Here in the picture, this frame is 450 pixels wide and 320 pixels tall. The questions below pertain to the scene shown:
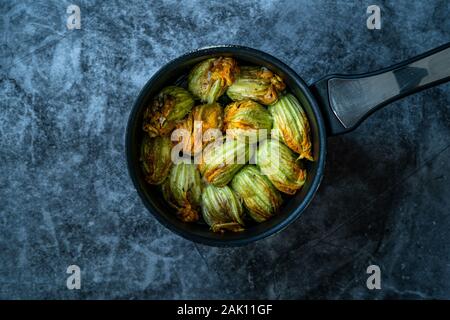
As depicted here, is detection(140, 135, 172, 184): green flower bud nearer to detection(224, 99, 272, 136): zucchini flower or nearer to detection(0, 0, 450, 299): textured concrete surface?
detection(224, 99, 272, 136): zucchini flower

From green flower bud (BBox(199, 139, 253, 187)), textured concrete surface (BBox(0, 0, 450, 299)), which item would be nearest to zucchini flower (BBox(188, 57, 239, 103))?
green flower bud (BBox(199, 139, 253, 187))

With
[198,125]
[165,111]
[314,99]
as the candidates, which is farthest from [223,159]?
[314,99]

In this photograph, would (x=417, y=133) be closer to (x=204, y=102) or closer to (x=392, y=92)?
(x=392, y=92)

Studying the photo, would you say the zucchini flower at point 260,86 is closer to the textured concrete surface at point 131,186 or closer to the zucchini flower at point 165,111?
the zucchini flower at point 165,111

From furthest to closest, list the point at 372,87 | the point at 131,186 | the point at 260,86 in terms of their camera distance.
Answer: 1. the point at 131,186
2. the point at 260,86
3. the point at 372,87

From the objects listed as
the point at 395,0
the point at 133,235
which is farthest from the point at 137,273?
the point at 395,0

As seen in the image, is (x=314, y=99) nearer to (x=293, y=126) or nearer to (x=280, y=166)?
(x=293, y=126)
